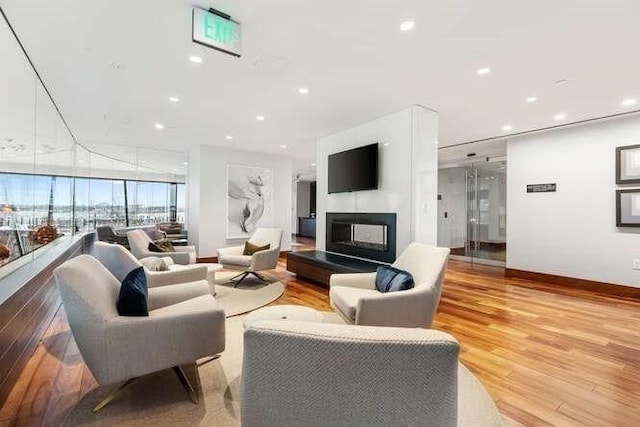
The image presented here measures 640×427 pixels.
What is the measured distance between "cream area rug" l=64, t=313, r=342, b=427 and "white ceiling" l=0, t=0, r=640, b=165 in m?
2.67

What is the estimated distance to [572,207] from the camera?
16.5 feet

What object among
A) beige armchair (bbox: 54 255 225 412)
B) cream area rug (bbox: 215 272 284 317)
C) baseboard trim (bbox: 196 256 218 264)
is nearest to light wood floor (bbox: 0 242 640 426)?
cream area rug (bbox: 215 272 284 317)

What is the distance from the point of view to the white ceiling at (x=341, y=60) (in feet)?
7.41

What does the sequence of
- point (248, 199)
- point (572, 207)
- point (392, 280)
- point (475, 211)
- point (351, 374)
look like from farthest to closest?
point (248, 199)
point (475, 211)
point (572, 207)
point (392, 280)
point (351, 374)

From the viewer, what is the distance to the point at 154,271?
3262 millimetres

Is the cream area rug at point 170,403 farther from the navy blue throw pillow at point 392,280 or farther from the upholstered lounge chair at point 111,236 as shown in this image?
Result: the upholstered lounge chair at point 111,236

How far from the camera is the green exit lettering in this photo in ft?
7.22

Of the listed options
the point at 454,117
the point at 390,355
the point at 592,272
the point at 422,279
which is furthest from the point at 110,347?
the point at 592,272

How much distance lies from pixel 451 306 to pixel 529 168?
340 cm

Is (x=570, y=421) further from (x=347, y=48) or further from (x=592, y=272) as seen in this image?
(x=592, y=272)

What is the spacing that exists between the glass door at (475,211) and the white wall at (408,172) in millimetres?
3244

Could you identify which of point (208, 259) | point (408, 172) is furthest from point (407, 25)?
point (208, 259)

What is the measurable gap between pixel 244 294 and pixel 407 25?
3.69 meters

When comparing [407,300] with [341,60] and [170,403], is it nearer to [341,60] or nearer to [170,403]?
[170,403]
